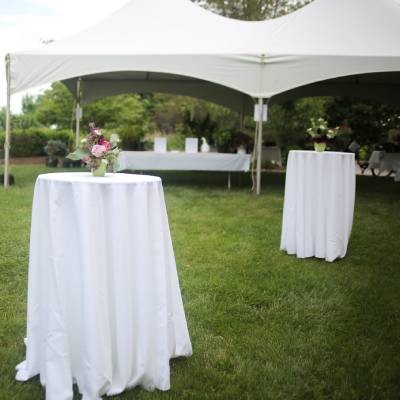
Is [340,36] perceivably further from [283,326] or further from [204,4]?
[204,4]

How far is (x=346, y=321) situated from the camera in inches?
159

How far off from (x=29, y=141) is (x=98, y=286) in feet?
54.8

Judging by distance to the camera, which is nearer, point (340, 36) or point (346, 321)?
point (346, 321)

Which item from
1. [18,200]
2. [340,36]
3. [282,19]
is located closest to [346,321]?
[18,200]

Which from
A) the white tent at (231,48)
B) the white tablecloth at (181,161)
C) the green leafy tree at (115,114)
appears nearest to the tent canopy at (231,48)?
the white tent at (231,48)

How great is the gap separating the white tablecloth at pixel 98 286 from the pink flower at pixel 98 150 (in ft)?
0.76

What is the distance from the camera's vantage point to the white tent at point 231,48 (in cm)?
1008

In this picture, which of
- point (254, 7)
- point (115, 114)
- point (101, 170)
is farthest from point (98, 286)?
point (254, 7)

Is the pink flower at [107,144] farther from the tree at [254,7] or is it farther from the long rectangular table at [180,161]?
the tree at [254,7]

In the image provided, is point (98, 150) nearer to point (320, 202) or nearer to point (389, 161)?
point (320, 202)

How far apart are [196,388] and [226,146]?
9.21m

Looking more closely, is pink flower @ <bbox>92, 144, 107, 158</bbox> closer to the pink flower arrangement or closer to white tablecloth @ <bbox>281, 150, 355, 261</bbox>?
the pink flower arrangement

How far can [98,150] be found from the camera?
3098 millimetres

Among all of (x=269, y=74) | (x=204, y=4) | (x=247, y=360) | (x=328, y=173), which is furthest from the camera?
(x=204, y=4)
